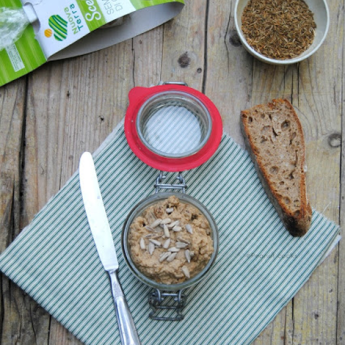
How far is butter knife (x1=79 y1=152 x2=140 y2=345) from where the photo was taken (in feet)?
3.91

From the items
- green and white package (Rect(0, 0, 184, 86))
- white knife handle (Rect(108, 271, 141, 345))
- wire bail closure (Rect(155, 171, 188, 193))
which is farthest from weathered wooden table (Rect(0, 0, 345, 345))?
white knife handle (Rect(108, 271, 141, 345))

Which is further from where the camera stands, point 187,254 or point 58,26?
point 58,26

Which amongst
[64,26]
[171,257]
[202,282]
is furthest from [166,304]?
[64,26]

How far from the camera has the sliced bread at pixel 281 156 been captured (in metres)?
1.22

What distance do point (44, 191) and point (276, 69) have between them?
700mm

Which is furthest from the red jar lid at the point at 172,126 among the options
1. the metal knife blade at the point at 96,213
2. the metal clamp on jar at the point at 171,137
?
the metal knife blade at the point at 96,213

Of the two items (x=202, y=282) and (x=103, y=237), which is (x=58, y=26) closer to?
(x=103, y=237)

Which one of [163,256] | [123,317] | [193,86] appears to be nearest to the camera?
[163,256]

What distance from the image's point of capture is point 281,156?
1.25 meters

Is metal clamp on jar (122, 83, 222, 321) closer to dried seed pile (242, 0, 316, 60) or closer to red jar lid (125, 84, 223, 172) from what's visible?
red jar lid (125, 84, 223, 172)

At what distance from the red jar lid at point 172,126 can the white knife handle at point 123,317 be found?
0.31 m

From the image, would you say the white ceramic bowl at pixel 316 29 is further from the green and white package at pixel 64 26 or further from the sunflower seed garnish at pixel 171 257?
the sunflower seed garnish at pixel 171 257

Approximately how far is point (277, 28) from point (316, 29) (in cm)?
11

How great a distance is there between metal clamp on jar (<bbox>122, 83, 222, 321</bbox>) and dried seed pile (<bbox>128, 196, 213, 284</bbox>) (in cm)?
5
